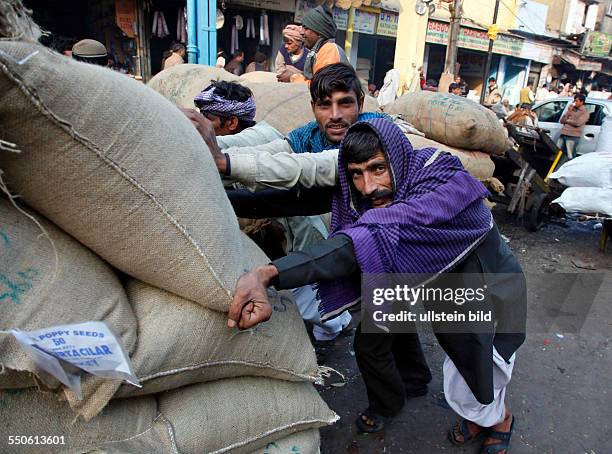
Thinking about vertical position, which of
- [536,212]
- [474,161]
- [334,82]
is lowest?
[536,212]

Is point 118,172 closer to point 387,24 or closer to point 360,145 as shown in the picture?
point 360,145

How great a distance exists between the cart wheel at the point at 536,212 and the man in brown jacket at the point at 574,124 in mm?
2069

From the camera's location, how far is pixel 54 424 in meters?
1.06

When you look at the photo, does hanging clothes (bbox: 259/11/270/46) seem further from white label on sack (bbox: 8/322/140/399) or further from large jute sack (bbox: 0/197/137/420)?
white label on sack (bbox: 8/322/140/399)

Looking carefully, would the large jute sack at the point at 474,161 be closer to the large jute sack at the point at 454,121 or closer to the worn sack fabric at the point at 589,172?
the large jute sack at the point at 454,121

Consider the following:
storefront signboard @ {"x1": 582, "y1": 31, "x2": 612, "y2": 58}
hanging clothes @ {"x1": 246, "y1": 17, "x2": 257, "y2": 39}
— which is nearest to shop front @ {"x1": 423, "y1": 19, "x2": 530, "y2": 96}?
storefront signboard @ {"x1": 582, "y1": 31, "x2": 612, "y2": 58}

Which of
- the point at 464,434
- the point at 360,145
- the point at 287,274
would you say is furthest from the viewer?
the point at 464,434

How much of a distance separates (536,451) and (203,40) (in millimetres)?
4599

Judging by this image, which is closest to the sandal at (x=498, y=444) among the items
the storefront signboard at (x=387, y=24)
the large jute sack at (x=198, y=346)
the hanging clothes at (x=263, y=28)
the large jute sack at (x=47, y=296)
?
the large jute sack at (x=198, y=346)

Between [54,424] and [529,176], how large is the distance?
16.2 feet

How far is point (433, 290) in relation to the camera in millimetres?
1756

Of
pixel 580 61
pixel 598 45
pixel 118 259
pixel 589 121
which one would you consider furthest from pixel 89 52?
pixel 598 45

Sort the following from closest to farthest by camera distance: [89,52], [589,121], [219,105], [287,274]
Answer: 1. [287,274]
2. [219,105]
3. [89,52]
4. [589,121]

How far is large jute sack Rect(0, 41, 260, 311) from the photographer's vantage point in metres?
0.86
